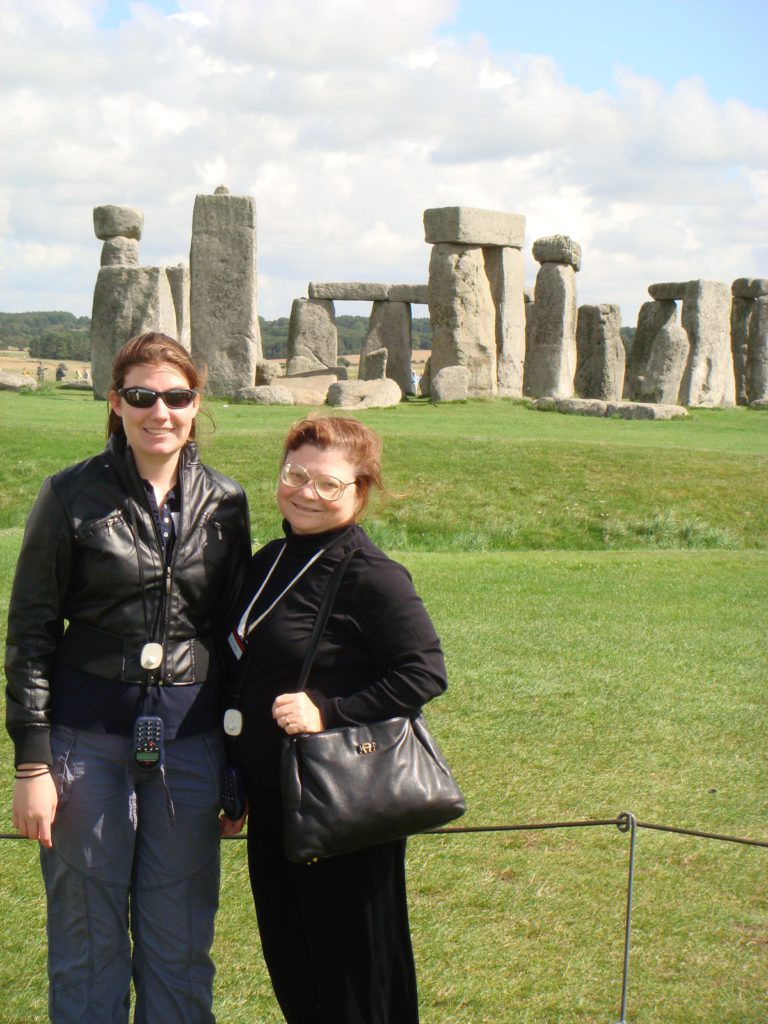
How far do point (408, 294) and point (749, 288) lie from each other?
9458 millimetres

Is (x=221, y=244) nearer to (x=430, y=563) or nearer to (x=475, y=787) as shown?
(x=430, y=563)

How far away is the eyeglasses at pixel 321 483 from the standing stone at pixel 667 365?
22964 millimetres

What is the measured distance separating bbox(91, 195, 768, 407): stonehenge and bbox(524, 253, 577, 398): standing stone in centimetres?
3

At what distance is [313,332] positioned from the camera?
28734mm

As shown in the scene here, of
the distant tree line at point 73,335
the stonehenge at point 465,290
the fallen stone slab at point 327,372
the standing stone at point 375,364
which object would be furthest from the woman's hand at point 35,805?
the distant tree line at point 73,335

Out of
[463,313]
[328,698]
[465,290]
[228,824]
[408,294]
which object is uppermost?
[408,294]

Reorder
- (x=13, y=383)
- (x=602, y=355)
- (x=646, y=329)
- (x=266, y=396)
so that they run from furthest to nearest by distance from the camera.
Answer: (x=646, y=329)
(x=602, y=355)
(x=13, y=383)
(x=266, y=396)

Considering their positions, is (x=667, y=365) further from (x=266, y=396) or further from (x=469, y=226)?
(x=266, y=396)

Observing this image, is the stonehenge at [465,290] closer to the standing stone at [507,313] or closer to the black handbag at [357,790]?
the standing stone at [507,313]

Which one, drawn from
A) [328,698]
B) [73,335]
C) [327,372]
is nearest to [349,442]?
[328,698]

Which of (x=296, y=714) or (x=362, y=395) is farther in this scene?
(x=362, y=395)

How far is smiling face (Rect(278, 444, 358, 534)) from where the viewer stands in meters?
3.16

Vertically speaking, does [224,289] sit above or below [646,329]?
above

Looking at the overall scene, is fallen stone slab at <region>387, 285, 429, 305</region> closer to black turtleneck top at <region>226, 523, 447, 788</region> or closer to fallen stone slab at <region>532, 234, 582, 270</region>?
fallen stone slab at <region>532, 234, 582, 270</region>
